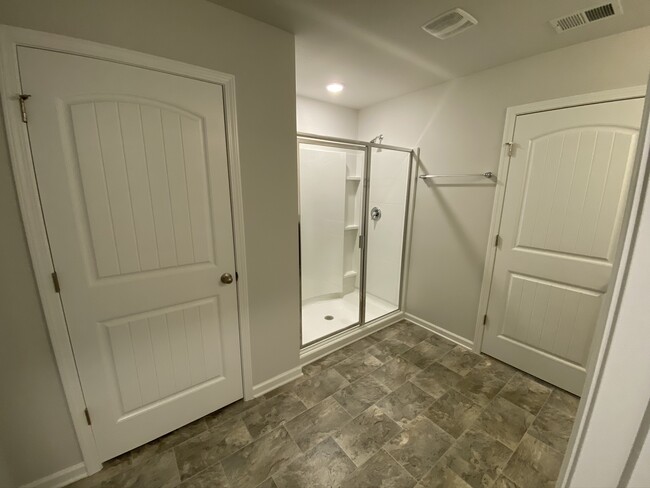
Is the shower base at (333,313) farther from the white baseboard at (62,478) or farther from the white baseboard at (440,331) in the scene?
the white baseboard at (62,478)

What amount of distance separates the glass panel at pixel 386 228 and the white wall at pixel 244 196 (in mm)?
1224

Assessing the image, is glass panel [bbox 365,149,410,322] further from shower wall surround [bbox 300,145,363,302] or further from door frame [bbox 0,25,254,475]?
door frame [bbox 0,25,254,475]

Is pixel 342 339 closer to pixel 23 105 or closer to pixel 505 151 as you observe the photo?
pixel 505 151

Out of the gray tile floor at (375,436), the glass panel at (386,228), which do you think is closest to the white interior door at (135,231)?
the gray tile floor at (375,436)

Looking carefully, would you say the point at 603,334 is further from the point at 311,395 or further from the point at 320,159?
the point at 320,159

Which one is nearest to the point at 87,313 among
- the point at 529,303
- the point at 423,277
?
the point at 423,277

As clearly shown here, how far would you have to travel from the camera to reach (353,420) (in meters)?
1.69

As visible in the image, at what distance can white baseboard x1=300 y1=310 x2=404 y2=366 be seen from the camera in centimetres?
223

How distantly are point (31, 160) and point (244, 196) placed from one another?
89 centimetres

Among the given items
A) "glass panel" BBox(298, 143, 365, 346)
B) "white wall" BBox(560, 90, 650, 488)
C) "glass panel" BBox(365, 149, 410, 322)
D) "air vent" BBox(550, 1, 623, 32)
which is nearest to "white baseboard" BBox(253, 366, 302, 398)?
"glass panel" BBox(298, 143, 365, 346)

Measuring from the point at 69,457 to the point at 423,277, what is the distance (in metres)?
2.82

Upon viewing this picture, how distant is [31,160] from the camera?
3.57 ft

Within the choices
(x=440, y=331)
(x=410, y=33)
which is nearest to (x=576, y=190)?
(x=410, y=33)

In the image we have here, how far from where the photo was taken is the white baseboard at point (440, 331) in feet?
8.05
